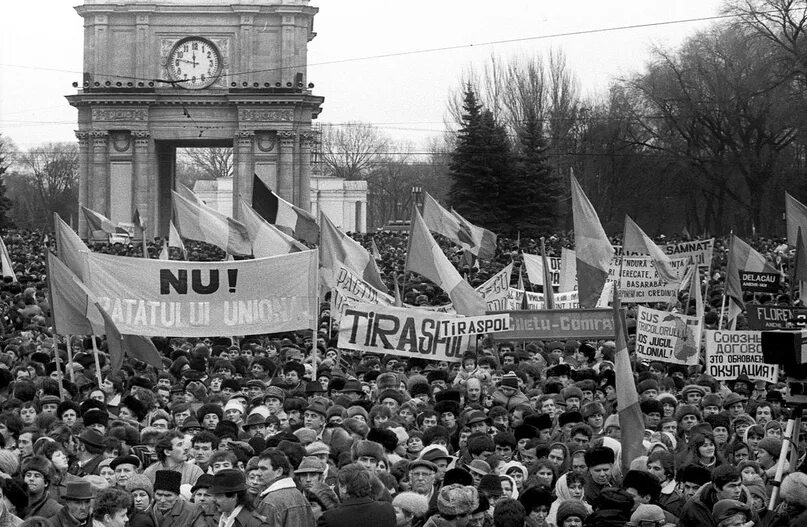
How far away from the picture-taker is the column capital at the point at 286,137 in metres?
74.8

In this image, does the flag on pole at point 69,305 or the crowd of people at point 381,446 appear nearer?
the crowd of people at point 381,446

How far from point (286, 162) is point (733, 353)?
188 feet

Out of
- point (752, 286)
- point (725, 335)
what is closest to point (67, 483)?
point (725, 335)

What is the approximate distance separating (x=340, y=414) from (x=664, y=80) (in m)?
65.9

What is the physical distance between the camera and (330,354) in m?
22.2

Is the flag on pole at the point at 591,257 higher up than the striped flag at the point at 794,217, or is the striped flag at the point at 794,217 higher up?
the striped flag at the point at 794,217

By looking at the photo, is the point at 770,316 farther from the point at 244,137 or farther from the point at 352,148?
the point at 352,148

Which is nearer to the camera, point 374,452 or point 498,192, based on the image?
point 374,452

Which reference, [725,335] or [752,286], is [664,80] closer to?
[752,286]

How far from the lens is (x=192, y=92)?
74938mm

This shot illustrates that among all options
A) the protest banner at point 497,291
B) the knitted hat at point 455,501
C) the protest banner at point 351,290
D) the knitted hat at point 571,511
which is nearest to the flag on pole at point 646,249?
the protest banner at point 497,291

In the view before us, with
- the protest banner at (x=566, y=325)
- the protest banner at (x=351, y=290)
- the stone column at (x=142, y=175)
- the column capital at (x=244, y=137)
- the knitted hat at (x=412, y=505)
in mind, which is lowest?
the knitted hat at (x=412, y=505)

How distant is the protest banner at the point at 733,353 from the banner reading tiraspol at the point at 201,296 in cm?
424

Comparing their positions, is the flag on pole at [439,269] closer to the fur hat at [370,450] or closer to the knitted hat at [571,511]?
the fur hat at [370,450]
